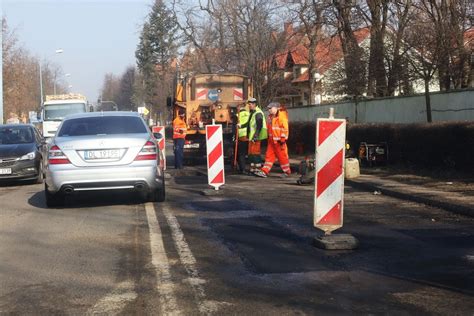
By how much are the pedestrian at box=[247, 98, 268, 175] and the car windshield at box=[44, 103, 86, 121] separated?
16186 millimetres

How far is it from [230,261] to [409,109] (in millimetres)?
13034

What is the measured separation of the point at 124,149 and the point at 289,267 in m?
4.75

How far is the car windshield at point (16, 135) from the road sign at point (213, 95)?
6.29 meters

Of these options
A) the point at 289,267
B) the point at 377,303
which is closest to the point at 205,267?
the point at 289,267

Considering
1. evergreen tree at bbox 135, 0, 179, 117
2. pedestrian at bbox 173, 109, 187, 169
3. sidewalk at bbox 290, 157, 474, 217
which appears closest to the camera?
sidewalk at bbox 290, 157, 474, 217

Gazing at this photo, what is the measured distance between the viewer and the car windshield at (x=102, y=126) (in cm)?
1079

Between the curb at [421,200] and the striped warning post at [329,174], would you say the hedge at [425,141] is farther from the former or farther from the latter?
the striped warning post at [329,174]

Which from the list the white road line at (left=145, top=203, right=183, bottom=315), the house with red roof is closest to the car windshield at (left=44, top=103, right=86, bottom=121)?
the house with red roof

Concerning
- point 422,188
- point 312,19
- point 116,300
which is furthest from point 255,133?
point 312,19

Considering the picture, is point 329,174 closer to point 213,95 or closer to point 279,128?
point 279,128

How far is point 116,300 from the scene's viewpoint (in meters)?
5.29

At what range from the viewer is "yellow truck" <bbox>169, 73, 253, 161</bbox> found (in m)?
20.9

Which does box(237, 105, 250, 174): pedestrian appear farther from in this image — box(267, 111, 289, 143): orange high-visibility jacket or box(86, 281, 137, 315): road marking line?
box(86, 281, 137, 315): road marking line

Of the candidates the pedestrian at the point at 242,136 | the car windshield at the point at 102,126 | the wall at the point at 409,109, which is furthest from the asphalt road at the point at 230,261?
the wall at the point at 409,109
